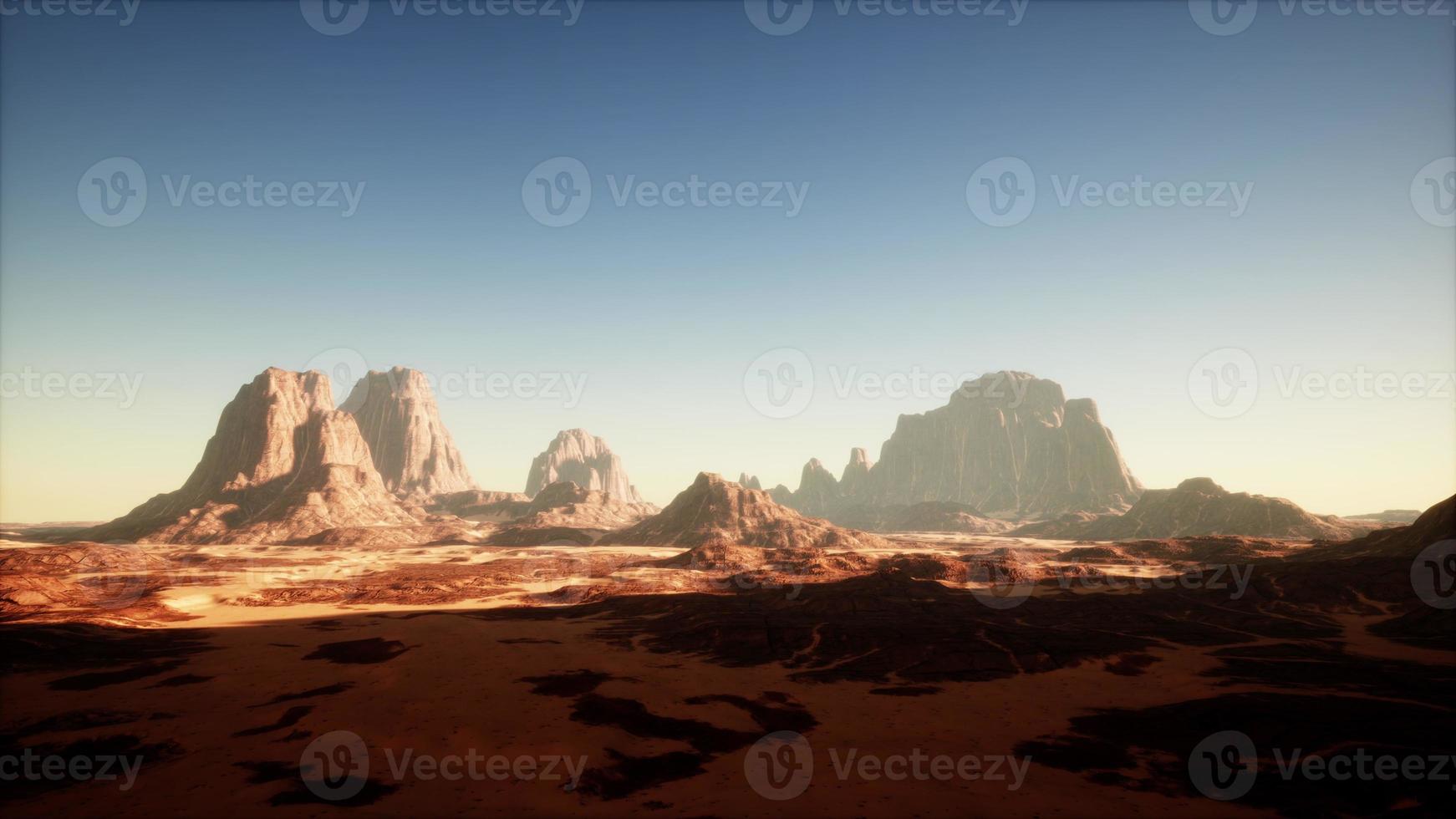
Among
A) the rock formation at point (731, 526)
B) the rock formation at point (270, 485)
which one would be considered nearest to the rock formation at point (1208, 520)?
the rock formation at point (731, 526)

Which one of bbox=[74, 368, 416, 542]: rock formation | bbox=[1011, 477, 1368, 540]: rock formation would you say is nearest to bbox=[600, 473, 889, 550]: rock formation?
bbox=[74, 368, 416, 542]: rock formation

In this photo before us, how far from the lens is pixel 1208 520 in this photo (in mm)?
146250

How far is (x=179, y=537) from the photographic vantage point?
127438 millimetres

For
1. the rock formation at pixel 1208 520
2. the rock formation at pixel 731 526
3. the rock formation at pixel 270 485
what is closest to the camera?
the rock formation at pixel 1208 520

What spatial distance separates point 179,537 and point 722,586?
131564 mm

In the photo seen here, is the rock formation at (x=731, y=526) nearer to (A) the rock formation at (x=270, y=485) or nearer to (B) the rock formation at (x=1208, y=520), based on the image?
(A) the rock formation at (x=270, y=485)

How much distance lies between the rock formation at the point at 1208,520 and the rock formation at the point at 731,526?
73.5 meters

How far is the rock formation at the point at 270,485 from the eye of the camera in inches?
5241

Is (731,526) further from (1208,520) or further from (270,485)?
(270,485)

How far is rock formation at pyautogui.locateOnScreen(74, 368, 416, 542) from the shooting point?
133 meters

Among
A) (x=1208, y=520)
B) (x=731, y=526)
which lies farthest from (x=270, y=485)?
(x=1208, y=520)

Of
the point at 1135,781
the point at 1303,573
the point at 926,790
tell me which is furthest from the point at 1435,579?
the point at 926,790

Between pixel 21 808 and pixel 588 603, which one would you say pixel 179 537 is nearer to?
pixel 588 603

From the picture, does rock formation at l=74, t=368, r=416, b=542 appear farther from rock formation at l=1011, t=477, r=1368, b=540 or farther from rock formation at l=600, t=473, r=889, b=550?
rock formation at l=1011, t=477, r=1368, b=540
